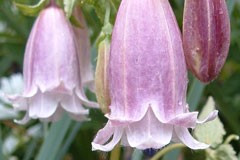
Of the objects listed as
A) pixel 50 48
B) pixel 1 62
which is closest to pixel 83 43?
pixel 50 48

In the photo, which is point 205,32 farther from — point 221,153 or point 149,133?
point 221,153

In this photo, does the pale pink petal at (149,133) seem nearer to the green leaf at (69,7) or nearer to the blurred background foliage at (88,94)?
the green leaf at (69,7)

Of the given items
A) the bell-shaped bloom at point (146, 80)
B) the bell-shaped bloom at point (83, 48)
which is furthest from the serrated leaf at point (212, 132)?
the bell-shaped bloom at point (146, 80)

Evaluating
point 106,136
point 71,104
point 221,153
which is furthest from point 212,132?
point 106,136

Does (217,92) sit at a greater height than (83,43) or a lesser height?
lesser

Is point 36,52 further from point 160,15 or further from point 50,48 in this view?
point 160,15
